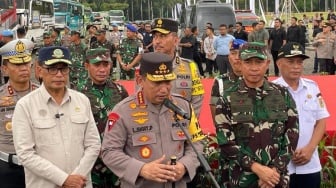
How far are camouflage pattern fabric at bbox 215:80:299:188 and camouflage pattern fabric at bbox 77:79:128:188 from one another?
1.03 m

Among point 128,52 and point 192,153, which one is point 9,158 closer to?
point 192,153

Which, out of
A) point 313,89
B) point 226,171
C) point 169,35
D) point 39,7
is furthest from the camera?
point 39,7

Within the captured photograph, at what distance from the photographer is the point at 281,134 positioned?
343 cm

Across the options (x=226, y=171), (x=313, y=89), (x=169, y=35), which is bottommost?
(x=226, y=171)

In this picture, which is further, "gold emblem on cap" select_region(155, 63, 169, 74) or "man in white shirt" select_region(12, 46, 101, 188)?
"man in white shirt" select_region(12, 46, 101, 188)

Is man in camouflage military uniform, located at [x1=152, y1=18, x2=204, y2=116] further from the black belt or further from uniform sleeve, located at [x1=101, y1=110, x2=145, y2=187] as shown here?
the black belt

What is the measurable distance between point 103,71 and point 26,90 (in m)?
0.59

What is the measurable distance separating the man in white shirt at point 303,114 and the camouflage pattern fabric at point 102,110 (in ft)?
4.10

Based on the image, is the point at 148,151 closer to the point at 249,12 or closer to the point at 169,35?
the point at 169,35

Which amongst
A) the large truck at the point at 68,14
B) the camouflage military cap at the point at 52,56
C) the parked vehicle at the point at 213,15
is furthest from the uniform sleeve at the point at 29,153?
the large truck at the point at 68,14

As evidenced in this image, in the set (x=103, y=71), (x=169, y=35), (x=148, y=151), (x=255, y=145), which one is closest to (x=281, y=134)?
(x=255, y=145)

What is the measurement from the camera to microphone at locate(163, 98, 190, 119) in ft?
9.25

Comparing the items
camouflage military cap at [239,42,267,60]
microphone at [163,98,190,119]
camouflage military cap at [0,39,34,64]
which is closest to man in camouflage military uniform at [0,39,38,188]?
camouflage military cap at [0,39,34,64]

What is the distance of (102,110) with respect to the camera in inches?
163
